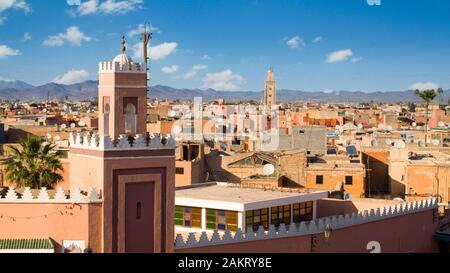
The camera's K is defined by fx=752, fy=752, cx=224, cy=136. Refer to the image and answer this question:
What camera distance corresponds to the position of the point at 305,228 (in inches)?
762

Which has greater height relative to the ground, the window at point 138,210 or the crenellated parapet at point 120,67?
the crenellated parapet at point 120,67

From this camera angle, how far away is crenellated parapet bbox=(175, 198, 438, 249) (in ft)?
54.9

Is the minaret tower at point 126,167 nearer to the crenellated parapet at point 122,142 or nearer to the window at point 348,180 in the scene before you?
the crenellated parapet at point 122,142

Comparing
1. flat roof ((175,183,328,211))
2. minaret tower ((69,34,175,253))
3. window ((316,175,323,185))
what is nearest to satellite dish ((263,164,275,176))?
window ((316,175,323,185))

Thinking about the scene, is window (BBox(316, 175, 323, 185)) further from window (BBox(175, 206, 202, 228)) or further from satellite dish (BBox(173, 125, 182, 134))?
satellite dish (BBox(173, 125, 182, 134))

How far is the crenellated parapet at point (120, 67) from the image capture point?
49.4 ft

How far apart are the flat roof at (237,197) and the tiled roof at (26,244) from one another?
5653 mm

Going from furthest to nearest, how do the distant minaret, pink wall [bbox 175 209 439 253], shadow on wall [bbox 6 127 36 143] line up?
the distant minaret, shadow on wall [bbox 6 127 36 143], pink wall [bbox 175 209 439 253]

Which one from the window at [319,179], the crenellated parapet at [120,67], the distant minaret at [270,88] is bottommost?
the window at [319,179]

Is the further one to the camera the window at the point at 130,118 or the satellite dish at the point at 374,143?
the satellite dish at the point at 374,143

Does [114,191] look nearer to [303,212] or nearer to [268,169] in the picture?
[303,212]

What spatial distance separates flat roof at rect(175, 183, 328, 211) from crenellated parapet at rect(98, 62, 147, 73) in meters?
5.05

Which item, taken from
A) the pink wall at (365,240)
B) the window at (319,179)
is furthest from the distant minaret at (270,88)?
the pink wall at (365,240)
